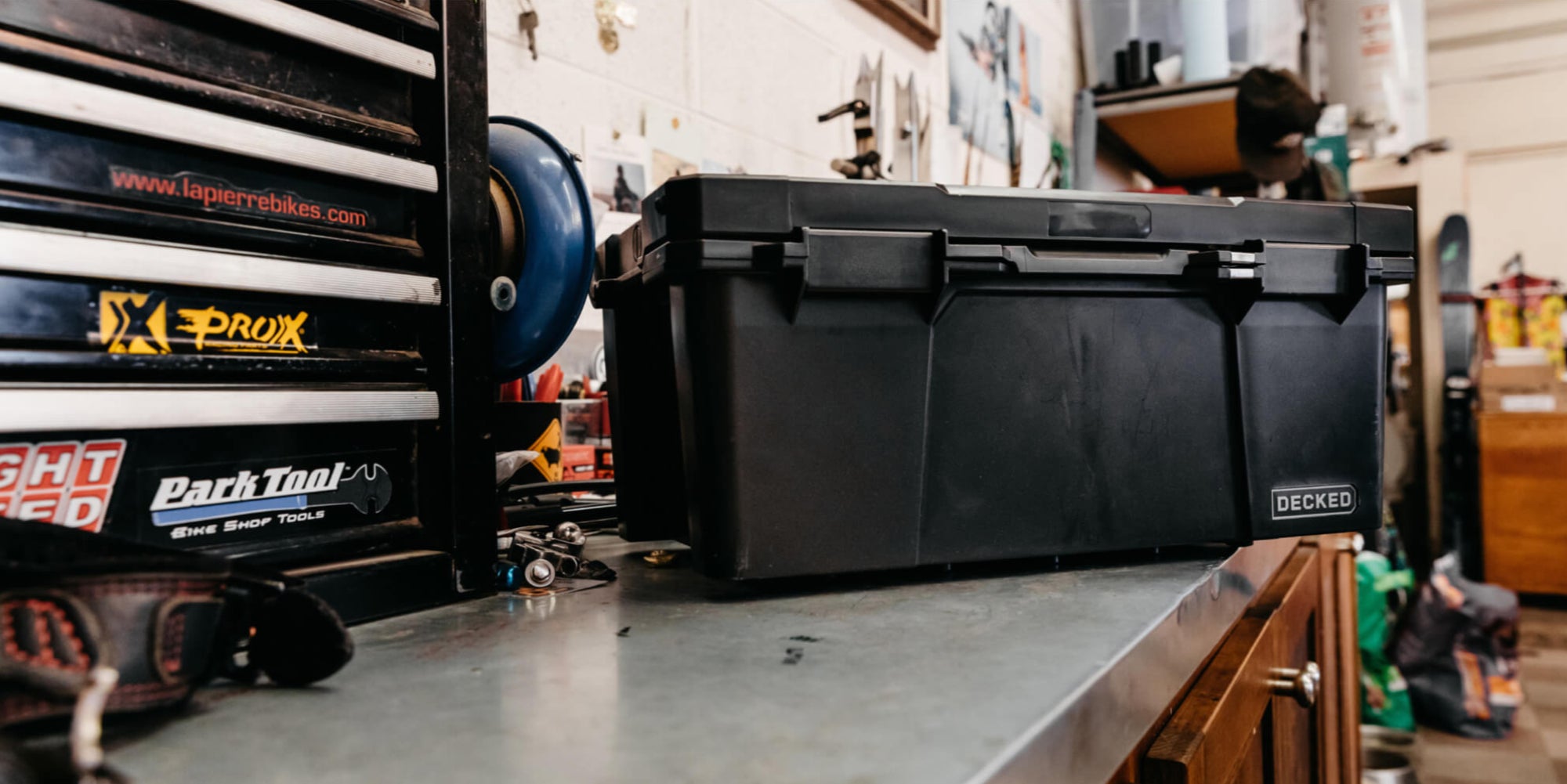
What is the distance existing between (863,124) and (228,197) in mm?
1055

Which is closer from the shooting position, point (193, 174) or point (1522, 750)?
point (193, 174)

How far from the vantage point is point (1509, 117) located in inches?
204

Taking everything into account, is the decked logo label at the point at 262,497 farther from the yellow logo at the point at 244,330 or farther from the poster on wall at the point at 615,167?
the poster on wall at the point at 615,167

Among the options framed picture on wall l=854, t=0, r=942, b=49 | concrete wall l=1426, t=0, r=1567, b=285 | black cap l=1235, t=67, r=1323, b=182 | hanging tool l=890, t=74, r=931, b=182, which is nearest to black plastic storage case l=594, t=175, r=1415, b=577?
hanging tool l=890, t=74, r=931, b=182

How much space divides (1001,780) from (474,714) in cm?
21

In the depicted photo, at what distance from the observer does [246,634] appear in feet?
1.44

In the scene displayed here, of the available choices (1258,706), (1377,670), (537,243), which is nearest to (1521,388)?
(1377,670)

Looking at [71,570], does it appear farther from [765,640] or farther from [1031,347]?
[1031,347]

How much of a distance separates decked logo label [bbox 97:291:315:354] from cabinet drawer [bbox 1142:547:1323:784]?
534mm

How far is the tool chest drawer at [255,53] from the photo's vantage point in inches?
17.3

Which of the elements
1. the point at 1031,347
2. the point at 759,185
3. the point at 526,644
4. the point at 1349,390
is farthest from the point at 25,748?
the point at 1349,390

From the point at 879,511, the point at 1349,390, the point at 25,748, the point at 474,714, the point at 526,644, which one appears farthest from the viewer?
the point at 1349,390

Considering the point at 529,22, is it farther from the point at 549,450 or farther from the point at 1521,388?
the point at 1521,388

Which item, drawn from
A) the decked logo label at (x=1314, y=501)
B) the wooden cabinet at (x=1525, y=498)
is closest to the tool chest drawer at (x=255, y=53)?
the decked logo label at (x=1314, y=501)
